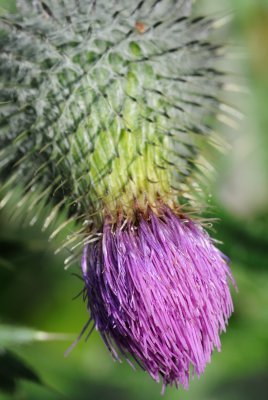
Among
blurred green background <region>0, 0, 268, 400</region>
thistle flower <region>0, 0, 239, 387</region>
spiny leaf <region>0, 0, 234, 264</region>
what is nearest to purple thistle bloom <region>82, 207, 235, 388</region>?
thistle flower <region>0, 0, 239, 387</region>

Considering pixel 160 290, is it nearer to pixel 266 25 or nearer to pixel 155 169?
pixel 155 169

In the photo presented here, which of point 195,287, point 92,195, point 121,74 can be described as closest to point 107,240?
point 92,195

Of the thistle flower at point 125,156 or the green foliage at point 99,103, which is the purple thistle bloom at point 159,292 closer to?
the thistle flower at point 125,156

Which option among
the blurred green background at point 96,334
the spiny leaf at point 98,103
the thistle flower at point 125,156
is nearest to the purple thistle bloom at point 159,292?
the thistle flower at point 125,156

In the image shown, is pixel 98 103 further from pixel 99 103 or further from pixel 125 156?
pixel 125 156

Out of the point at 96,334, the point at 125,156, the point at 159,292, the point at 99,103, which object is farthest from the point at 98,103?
the point at 96,334

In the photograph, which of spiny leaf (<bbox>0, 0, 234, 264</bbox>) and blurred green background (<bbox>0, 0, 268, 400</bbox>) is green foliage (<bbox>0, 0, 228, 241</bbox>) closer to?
spiny leaf (<bbox>0, 0, 234, 264</bbox>)
